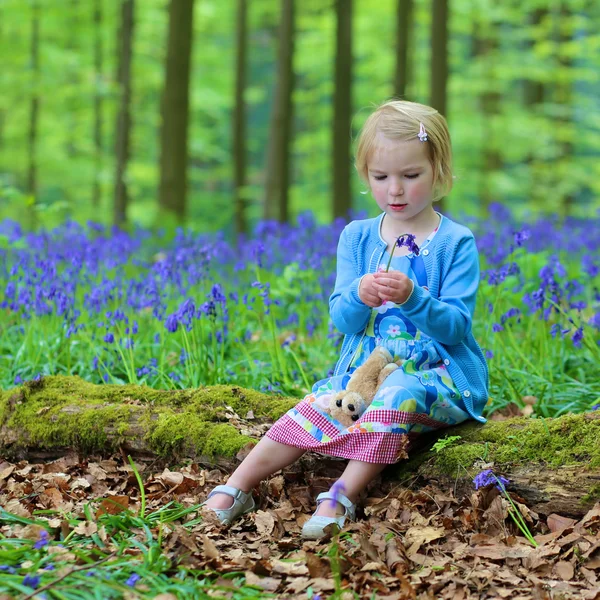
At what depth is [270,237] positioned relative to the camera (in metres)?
6.27

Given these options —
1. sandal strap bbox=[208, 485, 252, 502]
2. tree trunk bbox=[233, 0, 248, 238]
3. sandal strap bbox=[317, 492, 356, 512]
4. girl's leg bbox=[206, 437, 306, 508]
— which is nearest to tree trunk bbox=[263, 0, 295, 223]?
tree trunk bbox=[233, 0, 248, 238]

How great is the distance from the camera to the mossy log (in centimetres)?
263

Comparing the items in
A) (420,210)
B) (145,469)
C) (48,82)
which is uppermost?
Answer: (48,82)

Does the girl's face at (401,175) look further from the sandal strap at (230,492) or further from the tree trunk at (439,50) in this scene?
the tree trunk at (439,50)

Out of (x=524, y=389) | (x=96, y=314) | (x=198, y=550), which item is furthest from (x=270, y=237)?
(x=198, y=550)

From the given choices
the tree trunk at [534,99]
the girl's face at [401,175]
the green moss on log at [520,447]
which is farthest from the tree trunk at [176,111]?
the tree trunk at [534,99]

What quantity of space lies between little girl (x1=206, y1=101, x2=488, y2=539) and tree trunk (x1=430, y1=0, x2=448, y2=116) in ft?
21.6

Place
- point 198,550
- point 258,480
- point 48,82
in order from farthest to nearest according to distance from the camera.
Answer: point 48,82 < point 258,480 < point 198,550

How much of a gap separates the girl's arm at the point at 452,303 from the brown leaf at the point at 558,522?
70cm

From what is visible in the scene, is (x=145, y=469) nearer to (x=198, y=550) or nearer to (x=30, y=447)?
(x=30, y=447)

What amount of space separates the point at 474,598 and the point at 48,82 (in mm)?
12235

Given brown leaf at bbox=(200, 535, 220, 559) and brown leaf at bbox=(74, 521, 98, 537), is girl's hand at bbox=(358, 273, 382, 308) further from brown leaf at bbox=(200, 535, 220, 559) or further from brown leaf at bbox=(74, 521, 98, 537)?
brown leaf at bbox=(74, 521, 98, 537)

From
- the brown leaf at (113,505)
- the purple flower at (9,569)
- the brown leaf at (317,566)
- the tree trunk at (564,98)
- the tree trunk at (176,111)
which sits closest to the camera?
the purple flower at (9,569)

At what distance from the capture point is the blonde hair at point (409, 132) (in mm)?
2822
